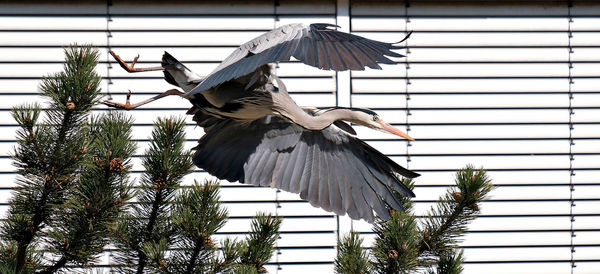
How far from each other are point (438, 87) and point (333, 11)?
99cm

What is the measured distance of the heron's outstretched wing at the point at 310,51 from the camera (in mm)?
4113

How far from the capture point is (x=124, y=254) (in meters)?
4.15

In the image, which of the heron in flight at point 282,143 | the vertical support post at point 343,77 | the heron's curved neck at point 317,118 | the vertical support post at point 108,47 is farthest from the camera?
the vertical support post at point 343,77

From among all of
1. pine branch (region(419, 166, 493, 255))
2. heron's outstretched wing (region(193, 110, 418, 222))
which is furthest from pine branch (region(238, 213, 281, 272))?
heron's outstretched wing (region(193, 110, 418, 222))

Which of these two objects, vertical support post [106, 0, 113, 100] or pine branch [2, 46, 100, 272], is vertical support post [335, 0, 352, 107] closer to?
vertical support post [106, 0, 113, 100]

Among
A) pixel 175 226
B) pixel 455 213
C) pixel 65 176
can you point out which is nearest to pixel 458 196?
pixel 455 213

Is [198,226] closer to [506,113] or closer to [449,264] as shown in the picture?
[449,264]

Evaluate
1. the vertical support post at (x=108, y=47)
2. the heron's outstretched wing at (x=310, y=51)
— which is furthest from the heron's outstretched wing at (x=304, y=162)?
the vertical support post at (x=108, y=47)

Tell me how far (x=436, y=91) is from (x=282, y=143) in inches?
81.9

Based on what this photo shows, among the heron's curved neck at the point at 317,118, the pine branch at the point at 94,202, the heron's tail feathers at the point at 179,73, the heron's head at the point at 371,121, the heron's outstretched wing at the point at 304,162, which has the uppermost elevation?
the heron's tail feathers at the point at 179,73

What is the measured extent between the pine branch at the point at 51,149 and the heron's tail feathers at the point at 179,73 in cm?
100

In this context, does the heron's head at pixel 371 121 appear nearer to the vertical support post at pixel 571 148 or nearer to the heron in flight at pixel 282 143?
the heron in flight at pixel 282 143

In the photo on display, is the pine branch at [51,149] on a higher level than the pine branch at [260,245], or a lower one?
higher

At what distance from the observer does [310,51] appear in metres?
4.24
